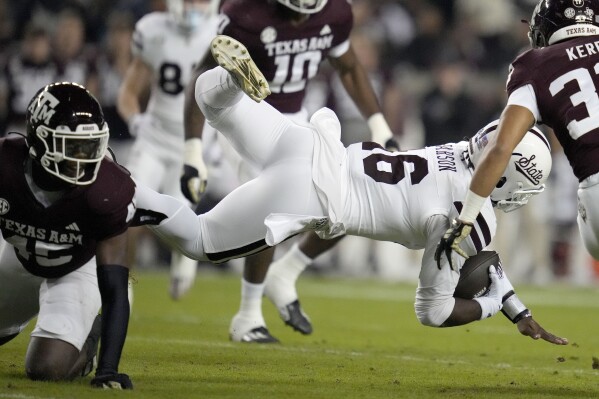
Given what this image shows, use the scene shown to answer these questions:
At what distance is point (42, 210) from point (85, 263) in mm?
474

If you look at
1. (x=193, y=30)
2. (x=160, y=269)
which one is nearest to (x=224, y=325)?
(x=193, y=30)

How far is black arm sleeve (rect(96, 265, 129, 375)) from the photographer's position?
373cm

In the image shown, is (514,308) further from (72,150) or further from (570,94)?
(72,150)

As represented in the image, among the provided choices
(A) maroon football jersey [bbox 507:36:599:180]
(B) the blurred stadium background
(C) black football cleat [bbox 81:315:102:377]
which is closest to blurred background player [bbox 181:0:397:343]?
(C) black football cleat [bbox 81:315:102:377]

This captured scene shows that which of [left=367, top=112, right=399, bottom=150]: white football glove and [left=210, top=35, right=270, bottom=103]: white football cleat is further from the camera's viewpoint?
[left=367, top=112, right=399, bottom=150]: white football glove

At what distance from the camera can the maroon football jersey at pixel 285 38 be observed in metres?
5.41

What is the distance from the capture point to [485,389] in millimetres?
4250

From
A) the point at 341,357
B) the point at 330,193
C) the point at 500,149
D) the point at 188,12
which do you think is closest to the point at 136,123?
the point at 188,12

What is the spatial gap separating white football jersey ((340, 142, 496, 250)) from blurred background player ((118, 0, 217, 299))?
8.89 feet

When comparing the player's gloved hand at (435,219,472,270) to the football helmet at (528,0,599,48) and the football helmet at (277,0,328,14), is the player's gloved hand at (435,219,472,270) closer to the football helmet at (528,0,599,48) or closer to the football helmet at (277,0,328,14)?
the football helmet at (528,0,599,48)

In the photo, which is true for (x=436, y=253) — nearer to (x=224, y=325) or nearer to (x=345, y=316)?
(x=224, y=325)

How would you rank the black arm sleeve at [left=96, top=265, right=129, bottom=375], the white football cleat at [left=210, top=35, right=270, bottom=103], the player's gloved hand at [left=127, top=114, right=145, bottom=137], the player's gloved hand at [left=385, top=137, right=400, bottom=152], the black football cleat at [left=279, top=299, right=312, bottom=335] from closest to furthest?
the black arm sleeve at [left=96, top=265, right=129, bottom=375] → the white football cleat at [left=210, top=35, right=270, bottom=103] → the player's gloved hand at [left=385, top=137, right=400, bottom=152] → the black football cleat at [left=279, top=299, right=312, bottom=335] → the player's gloved hand at [left=127, top=114, right=145, bottom=137]

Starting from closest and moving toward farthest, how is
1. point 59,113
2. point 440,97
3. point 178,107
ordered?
point 59,113 → point 178,107 → point 440,97

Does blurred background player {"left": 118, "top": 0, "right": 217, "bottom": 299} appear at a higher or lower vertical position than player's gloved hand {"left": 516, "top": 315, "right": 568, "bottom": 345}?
higher
